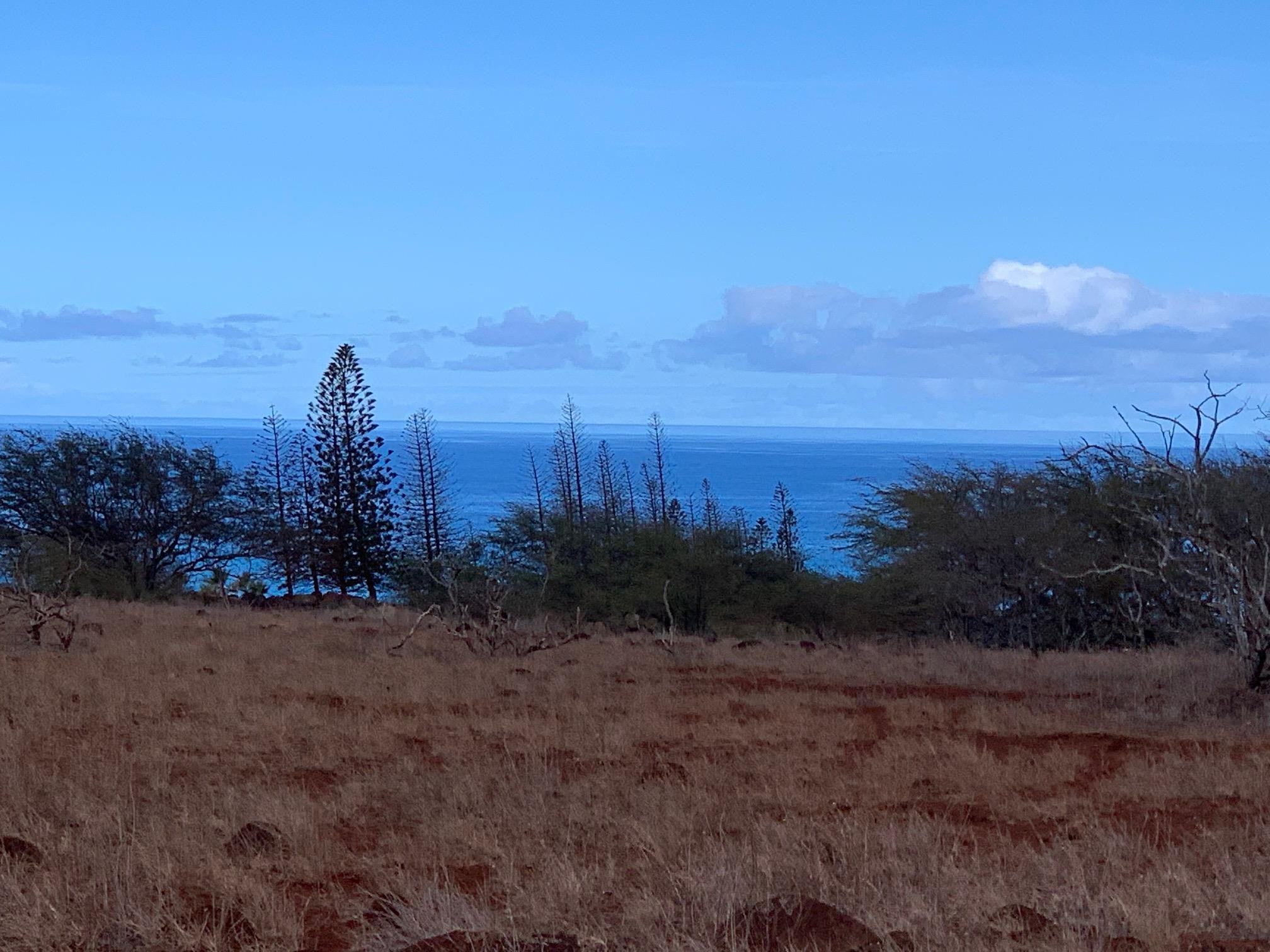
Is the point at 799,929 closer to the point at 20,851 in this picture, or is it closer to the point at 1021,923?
the point at 1021,923

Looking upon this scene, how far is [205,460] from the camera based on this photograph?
3978 centimetres

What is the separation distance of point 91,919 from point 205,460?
119 ft

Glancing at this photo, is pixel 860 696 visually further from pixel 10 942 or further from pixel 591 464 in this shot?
pixel 591 464

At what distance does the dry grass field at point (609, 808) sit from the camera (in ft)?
16.9

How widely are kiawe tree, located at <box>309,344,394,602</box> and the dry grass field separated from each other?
26.1 metres

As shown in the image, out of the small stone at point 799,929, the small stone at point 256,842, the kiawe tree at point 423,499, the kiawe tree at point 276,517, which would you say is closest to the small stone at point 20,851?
the small stone at point 256,842

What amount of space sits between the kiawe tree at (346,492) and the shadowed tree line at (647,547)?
Answer: 71 mm

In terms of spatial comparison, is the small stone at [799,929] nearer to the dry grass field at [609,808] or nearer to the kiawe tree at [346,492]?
the dry grass field at [609,808]

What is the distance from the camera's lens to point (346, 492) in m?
42.2

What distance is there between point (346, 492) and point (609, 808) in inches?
1402

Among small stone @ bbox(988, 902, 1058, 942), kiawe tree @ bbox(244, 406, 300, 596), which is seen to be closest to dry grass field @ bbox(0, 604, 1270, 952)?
small stone @ bbox(988, 902, 1058, 942)

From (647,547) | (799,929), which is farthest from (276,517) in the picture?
(799,929)

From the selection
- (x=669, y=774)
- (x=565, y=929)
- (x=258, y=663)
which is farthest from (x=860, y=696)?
(x=565, y=929)

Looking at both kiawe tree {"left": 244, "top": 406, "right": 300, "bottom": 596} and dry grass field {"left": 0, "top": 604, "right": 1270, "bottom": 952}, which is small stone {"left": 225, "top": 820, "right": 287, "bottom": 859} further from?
kiawe tree {"left": 244, "top": 406, "right": 300, "bottom": 596}
